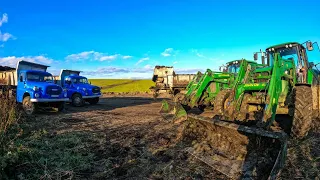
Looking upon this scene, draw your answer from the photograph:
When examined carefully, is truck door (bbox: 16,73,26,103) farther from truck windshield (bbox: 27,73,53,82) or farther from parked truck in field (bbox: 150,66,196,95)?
parked truck in field (bbox: 150,66,196,95)

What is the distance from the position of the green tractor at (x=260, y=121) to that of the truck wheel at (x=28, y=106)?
903 cm

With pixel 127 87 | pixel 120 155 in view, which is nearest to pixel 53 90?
pixel 120 155

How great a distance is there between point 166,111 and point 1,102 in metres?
6.23

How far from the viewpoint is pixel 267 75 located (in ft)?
25.9

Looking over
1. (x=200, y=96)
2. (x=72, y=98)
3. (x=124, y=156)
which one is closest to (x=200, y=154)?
(x=124, y=156)

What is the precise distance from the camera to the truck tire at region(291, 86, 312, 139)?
20.0 feet

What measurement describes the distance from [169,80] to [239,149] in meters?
15.7

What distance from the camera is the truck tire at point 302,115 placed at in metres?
6.11

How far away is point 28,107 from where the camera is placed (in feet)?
41.9

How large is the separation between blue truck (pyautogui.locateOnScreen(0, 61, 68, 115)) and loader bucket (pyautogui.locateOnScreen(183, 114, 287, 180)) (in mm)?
9501

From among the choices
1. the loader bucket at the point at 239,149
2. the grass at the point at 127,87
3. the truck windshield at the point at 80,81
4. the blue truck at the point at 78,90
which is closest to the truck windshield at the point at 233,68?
the blue truck at the point at 78,90

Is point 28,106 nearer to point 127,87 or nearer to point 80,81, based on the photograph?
point 80,81

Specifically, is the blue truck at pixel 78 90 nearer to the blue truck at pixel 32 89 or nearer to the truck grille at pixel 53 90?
the blue truck at pixel 32 89

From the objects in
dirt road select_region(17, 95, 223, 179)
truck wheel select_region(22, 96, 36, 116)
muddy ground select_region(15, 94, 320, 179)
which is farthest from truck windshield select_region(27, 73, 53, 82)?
muddy ground select_region(15, 94, 320, 179)
